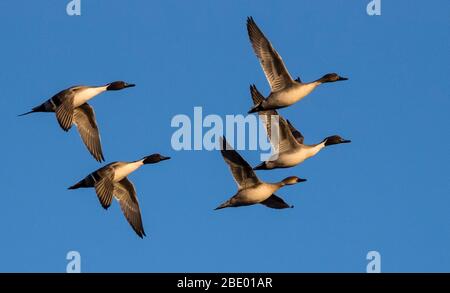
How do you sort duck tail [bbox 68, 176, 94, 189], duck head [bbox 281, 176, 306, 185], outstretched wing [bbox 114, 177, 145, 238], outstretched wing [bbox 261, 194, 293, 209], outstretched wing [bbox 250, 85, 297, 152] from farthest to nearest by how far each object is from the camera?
outstretched wing [bbox 261, 194, 293, 209] < outstretched wing [bbox 114, 177, 145, 238] < duck tail [bbox 68, 176, 94, 189] < duck head [bbox 281, 176, 306, 185] < outstretched wing [bbox 250, 85, 297, 152]

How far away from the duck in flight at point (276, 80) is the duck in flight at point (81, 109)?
7.72ft

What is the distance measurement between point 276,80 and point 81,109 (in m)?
3.54

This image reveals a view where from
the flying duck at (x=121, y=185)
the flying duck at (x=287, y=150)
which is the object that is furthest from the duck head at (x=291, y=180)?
the flying duck at (x=121, y=185)

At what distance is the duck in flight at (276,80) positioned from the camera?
24750 mm

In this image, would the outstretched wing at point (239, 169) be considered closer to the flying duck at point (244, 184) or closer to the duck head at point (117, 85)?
the flying duck at point (244, 184)

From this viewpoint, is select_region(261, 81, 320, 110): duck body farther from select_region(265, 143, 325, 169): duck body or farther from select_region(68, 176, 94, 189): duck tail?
select_region(68, 176, 94, 189): duck tail

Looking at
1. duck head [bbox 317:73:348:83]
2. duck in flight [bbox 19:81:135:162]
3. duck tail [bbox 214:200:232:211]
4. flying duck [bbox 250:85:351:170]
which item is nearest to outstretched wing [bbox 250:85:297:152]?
flying duck [bbox 250:85:351:170]

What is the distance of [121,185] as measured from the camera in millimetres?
26000

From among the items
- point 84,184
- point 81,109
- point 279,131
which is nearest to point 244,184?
point 279,131

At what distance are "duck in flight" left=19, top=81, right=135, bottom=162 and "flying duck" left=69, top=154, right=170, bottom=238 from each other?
0.63 metres

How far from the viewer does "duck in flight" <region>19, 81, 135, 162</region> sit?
81.0 feet
